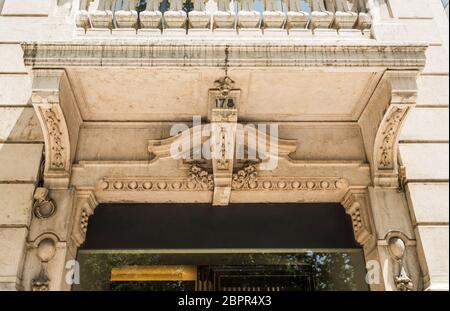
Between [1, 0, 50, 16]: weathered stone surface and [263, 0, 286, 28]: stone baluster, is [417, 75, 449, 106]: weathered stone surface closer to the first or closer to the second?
[263, 0, 286, 28]: stone baluster

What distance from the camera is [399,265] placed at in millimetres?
5008

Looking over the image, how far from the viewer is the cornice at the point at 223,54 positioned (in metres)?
4.63

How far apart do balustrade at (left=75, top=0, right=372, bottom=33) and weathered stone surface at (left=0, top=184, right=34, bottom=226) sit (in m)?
1.96

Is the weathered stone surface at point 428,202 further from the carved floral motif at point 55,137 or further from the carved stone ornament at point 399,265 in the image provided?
the carved floral motif at point 55,137

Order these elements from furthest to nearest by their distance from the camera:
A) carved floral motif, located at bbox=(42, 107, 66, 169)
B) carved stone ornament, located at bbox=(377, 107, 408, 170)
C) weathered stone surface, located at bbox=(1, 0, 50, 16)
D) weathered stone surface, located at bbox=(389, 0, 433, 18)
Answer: weathered stone surface, located at bbox=(389, 0, 433, 18) → weathered stone surface, located at bbox=(1, 0, 50, 16) → carved stone ornament, located at bbox=(377, 107, 408, 170) → carved floral motif, located at bbox=(42, 107, 66, 169)

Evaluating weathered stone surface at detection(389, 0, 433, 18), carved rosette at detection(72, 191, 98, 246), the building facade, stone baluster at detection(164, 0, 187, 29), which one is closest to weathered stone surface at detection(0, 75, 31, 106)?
the building facade

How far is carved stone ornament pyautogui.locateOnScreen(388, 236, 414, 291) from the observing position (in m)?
4.87

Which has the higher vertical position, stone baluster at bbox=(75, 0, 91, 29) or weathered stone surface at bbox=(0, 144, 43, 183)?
stone baluster at bbox=(75, 0, 91, 29)

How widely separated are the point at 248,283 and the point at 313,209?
Result: 48.6 inches

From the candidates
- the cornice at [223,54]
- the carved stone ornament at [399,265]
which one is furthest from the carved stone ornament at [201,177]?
the carved stone ornament at [399,265]

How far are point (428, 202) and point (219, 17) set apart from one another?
10.5 ft

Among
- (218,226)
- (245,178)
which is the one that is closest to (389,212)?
(245,178)

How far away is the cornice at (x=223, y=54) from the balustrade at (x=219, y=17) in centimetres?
66

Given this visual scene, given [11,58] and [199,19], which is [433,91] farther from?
[11,58]
